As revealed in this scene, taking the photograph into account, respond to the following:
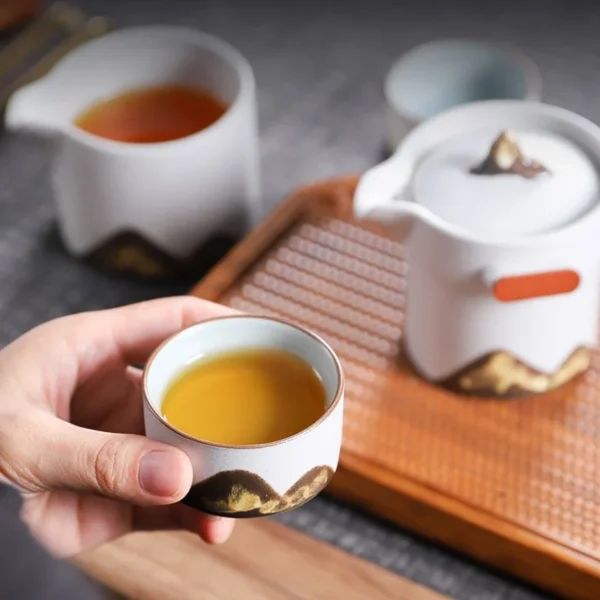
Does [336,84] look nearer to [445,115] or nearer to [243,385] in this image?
[445,115]

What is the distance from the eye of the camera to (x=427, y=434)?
674 mm

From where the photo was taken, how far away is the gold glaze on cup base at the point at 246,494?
1.45 ft

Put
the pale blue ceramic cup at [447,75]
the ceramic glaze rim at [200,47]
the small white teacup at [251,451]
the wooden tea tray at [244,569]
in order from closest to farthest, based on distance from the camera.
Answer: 1. the small white teacup at [251,451]
2. the wooden tea tray at [244,569]
3. the ceramic glaze rim at [200,47]
4. the pale blue ceramic cup at [447,75]

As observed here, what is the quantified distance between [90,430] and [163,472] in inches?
2.7

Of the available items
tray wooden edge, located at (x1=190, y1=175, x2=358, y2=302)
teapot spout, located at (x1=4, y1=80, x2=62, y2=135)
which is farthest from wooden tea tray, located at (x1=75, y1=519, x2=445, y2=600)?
teapot spout, located at (x1=4, y1=80, x2=62, y2=135)

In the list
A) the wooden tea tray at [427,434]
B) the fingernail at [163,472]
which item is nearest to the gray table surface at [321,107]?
the wooden tea tray at [427,434]

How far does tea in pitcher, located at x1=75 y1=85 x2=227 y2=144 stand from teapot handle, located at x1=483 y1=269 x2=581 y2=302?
345mm

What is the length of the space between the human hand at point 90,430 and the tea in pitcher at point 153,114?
27 cm

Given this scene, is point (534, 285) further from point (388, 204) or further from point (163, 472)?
point (163, 472)

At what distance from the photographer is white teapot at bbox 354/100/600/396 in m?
0.61

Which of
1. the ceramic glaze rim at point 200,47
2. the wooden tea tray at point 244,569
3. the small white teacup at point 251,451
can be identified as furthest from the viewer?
the ceramic glaze rim at point 200,47

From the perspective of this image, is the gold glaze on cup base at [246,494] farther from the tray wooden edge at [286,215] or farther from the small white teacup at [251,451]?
the tray wooden edge at [286,215]

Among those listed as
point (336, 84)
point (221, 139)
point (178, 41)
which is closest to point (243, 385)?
point (221, 139)

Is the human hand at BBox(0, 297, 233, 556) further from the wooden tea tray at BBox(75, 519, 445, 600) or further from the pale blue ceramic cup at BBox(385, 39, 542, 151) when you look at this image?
the pale blue ceramic cup at BBox(385, 39, 542, 151)
